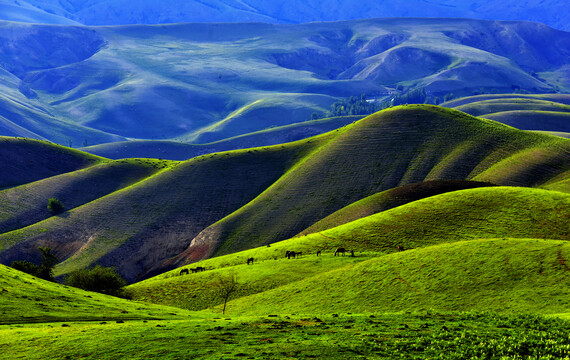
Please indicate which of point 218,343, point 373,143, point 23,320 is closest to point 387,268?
point 218,343

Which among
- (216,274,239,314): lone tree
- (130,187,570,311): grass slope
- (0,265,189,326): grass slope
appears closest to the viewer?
(0,265,189,326): grass slope

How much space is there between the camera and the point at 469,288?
63.3m

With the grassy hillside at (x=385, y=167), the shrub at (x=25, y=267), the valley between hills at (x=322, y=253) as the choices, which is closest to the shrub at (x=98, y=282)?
the valley between hills at (x=322, y=253)

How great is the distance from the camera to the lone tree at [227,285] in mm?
80875

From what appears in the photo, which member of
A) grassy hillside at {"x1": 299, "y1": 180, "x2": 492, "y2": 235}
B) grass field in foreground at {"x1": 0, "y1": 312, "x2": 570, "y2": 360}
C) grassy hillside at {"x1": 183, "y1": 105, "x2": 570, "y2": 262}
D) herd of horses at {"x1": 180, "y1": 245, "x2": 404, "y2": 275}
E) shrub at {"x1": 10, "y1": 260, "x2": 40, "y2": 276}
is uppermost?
grassy hillside at {"x1": 183, "y1": 105, "x2": 570, "y2": 262}

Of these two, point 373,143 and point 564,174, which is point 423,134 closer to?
point 373,143

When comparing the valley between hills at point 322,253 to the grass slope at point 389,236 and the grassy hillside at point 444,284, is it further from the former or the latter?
the grass slope at point 389,236

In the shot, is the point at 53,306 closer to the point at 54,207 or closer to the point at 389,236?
the point at 389,236

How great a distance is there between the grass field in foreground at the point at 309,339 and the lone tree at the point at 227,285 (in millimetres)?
33481

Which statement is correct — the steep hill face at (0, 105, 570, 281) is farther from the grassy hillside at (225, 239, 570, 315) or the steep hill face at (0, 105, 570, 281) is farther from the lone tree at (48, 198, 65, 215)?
the grassy hillside at (225, 239, 570, 315)

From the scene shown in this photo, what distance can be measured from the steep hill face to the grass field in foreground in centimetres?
9759

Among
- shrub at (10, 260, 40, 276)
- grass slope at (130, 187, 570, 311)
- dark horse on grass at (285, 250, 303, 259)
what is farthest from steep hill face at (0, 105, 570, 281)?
shrub at (10, 260, 40, 276)

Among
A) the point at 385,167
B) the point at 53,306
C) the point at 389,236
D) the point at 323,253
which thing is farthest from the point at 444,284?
the point at 385,167

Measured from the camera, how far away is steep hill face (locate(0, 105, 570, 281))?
496 ft
